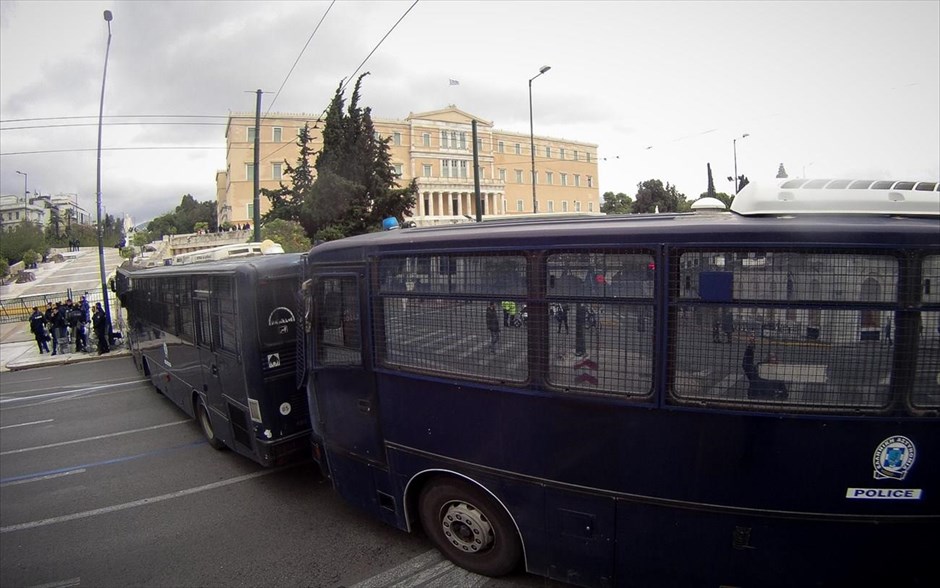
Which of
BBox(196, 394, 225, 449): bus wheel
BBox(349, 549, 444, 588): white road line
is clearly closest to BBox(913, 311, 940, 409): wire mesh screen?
BBox(349, 549, 444, 588): white road line

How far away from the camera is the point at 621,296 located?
9.99ft

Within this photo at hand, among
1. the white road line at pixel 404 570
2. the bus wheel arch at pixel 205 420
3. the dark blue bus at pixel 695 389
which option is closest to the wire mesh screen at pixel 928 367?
the dark blue bus at pixel 695 389

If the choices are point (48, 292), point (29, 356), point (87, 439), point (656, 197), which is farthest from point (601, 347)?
point (656, 197)

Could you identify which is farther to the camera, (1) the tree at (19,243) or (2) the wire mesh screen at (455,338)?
(1) the tree at (19,243)

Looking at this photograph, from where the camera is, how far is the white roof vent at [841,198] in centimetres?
269

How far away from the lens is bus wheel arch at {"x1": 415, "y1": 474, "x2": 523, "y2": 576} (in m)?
3.69

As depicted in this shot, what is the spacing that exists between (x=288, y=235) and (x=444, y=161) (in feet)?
170

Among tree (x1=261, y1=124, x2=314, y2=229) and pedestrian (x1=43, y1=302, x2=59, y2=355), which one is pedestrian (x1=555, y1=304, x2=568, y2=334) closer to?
pedestrian (x1=43, y1=302, x2=59, y2=355)

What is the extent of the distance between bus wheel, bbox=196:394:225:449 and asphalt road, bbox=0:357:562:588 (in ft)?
0.44

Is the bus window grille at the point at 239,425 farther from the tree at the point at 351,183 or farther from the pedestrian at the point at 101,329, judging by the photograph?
the tree at the point at 351,183

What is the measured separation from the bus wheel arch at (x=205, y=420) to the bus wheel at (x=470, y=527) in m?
4.42

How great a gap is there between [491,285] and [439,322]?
532 mm

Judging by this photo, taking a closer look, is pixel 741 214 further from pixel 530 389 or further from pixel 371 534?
pixel 371 534

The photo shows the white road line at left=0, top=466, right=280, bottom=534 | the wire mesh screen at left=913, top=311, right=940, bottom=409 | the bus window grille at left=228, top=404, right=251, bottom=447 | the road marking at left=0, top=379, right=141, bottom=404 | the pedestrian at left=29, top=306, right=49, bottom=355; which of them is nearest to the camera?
the wire mesh screen at left=913, top=311, right=940, bottom=409
